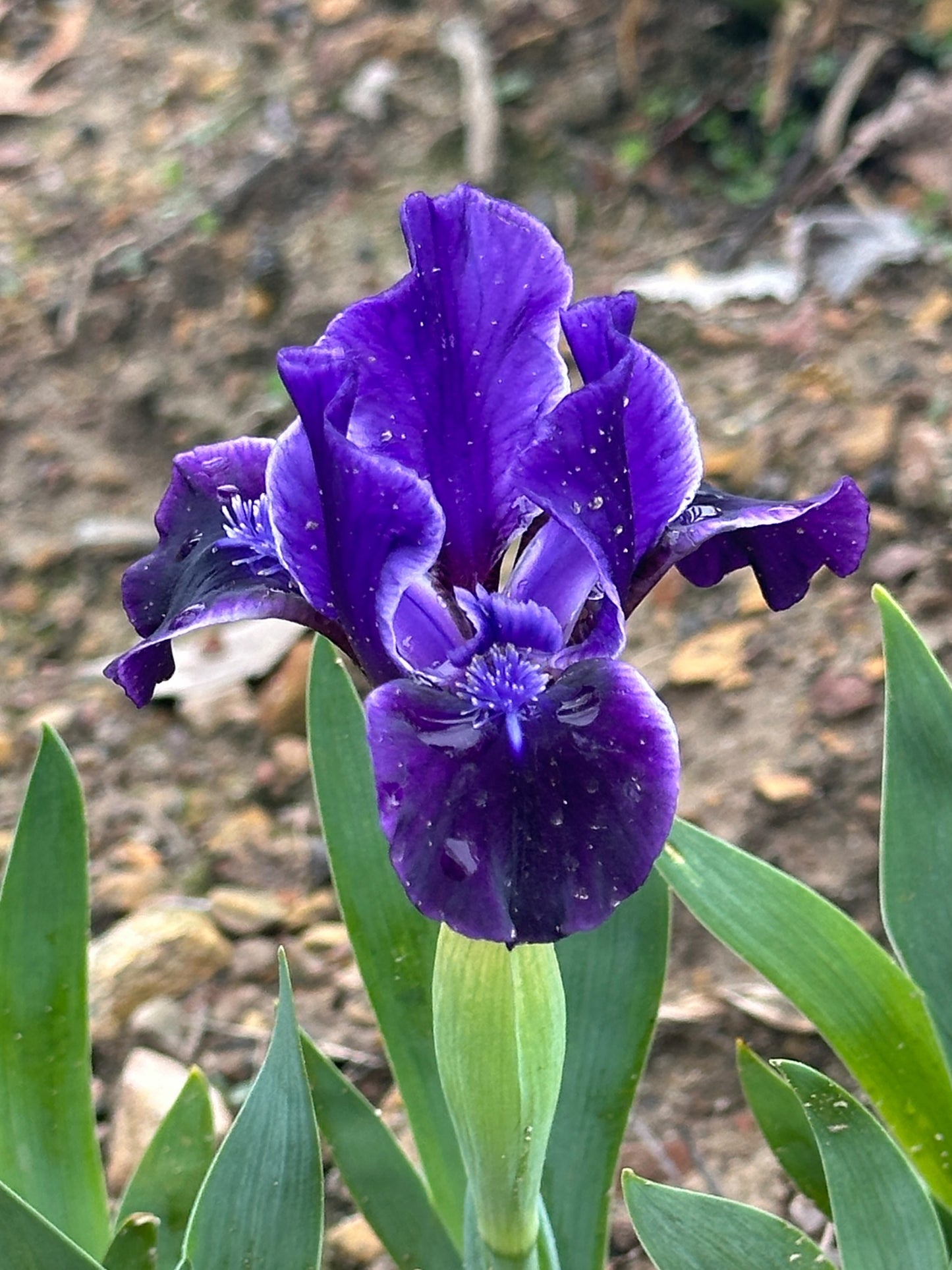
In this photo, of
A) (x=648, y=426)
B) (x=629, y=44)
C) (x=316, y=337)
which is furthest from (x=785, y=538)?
(x=629, y=44)

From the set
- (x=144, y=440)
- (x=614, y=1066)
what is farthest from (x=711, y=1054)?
(x=144, y=440)

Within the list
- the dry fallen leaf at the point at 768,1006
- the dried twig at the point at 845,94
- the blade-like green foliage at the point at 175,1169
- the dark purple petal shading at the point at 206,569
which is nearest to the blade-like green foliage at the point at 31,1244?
the blade-like green foliage at the point at 175,1169

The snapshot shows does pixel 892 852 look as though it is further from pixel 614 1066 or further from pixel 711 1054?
pixel 711 1054

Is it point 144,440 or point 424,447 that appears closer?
point 424,447

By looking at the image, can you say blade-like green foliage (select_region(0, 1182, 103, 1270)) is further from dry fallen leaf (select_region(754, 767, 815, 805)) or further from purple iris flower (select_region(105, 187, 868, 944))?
dry fallen leaf (select_region(754, 767, 815, 805))

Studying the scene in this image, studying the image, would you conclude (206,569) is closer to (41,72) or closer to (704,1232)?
(704,1232)

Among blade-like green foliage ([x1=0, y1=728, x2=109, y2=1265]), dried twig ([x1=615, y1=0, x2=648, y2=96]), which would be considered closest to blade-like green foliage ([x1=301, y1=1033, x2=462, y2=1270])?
blade-like green foliage ([x1=0, y1=728, x2=109, y2=1265])
